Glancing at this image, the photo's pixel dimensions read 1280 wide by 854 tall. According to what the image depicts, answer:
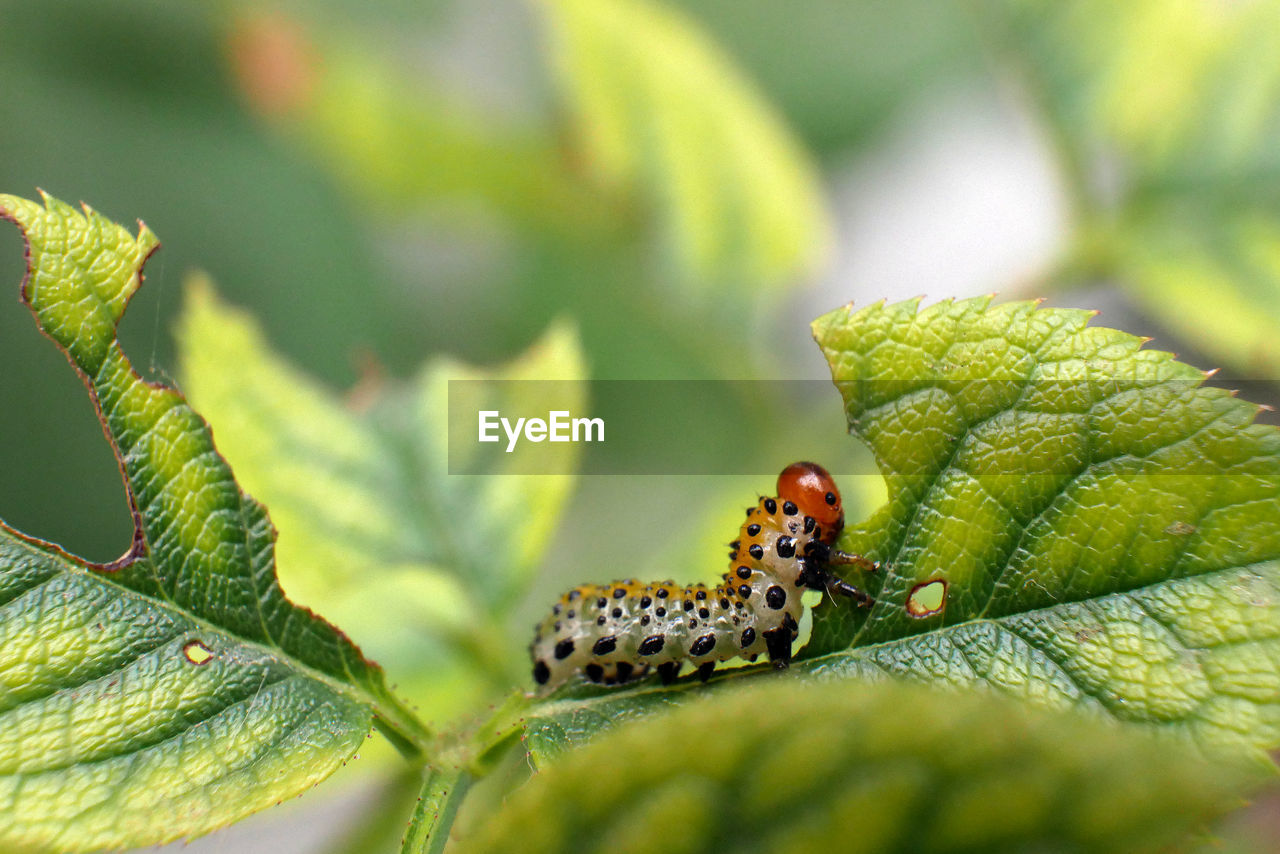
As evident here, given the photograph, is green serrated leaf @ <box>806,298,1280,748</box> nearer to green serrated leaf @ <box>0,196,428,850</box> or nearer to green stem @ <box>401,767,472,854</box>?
green stem @ <box>401,767,472,854</box>

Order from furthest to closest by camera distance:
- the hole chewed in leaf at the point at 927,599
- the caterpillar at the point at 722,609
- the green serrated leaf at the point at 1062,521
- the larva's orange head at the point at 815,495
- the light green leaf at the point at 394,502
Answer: the light green leaf at the point at 394,502 → the larva's orange head at the point at 815,495 → the caterpillar at the point at 722,609 → the hole chewed in leaf at the point at 927,599 → the green serrated leaf at the point at 1062,521

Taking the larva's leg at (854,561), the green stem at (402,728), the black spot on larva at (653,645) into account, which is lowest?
the green stem at (402,728)

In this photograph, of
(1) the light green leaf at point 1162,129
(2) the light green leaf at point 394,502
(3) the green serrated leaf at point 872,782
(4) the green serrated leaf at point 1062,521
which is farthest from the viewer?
(1) the light green leaf at point 1162,129

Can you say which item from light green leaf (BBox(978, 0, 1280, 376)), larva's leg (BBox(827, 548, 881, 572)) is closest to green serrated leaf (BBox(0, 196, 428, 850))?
larva's leg (BBox(827, 548, 881, 572))

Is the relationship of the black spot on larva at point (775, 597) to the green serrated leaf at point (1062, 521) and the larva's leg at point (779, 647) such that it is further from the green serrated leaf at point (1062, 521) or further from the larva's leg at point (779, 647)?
the green serrated leaf at point (1062, 521)

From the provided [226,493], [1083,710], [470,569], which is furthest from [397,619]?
[1083,710]

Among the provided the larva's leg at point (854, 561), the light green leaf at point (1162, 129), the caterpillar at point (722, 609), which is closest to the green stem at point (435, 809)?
the caterpillar at point (722, 609)
